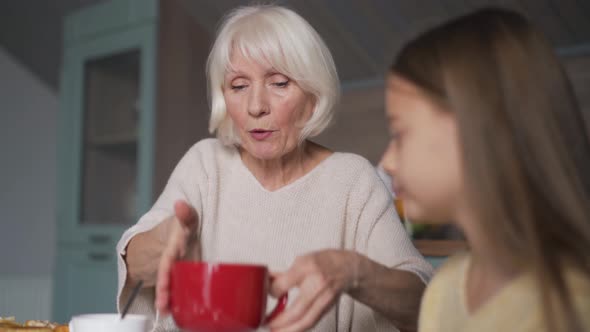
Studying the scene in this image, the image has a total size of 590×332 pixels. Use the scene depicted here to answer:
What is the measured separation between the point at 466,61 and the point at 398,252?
60 centimetres

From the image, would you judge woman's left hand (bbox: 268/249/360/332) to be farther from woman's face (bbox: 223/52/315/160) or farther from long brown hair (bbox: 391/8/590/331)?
woman's face (bbox: 223/52/315/160)

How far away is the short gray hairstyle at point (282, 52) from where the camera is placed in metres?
1.25

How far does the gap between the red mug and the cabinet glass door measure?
96.5 inches

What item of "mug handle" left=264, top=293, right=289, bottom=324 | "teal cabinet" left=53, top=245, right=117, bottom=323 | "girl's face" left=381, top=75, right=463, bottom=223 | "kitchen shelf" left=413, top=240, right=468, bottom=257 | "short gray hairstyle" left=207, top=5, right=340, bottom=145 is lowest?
"teal cabinet" left=53, top=245, right=117, bottom=323

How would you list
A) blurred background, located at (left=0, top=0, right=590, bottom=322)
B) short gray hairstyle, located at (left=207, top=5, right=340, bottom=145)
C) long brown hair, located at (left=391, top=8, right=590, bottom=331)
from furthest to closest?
blurred background, located at (left=0, top=0, right=590, bottom=322) < short gray hairstyle, located at (left=207, top=5, right=340, bottom=145) < long brown hair, located at (left=391, top=8, right=590, bottom=331)

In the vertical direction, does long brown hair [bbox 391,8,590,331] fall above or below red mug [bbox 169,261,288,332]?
above

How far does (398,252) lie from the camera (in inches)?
46.3

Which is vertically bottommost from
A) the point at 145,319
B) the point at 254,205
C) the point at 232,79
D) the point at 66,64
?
the point at 145,319

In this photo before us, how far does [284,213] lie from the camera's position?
4.50 feet

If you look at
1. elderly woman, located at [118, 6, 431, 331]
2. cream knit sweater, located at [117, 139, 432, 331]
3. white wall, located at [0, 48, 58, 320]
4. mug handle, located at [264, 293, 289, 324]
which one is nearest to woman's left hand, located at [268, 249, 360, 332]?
mug handle, located at [264, 293, 289, 324]

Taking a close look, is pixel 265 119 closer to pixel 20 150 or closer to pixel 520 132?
pixel 520 132

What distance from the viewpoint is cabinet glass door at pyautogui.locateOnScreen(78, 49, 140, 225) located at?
3.14 m

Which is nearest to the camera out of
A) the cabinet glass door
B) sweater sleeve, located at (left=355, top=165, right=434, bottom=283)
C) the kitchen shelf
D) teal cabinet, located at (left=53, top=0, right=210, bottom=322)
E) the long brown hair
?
the long brown hair

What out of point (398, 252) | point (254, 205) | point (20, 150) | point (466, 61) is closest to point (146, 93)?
point (20, 150)
